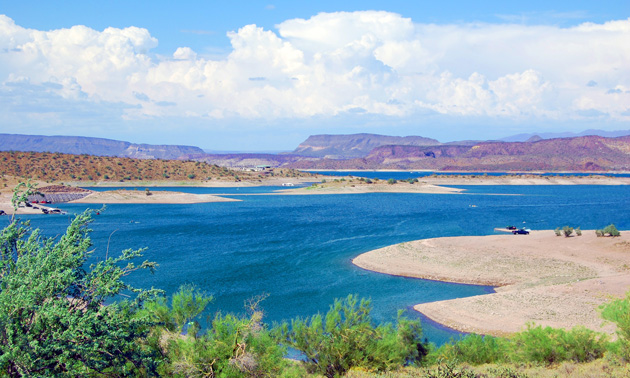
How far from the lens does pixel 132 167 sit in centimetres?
15038

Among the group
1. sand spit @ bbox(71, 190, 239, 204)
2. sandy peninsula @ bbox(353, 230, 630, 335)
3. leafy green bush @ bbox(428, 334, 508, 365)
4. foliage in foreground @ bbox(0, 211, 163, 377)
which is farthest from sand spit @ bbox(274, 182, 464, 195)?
foliage in foreground @ bbox(0, 211, 163, 377)

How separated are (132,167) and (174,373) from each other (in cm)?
14655

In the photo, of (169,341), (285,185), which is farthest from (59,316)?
(285,185)

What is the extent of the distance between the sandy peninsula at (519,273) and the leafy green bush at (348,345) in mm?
9786

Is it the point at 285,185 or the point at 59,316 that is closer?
the point at 59,316

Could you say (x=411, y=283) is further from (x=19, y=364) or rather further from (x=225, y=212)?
(x=225, y=212)

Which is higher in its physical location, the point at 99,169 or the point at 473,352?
the point at 99,169

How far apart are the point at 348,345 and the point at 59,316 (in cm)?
942

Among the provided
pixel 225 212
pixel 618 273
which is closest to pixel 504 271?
pixel 618 273

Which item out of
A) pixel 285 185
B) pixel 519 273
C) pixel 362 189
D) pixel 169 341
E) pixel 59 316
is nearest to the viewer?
pixel 59 316

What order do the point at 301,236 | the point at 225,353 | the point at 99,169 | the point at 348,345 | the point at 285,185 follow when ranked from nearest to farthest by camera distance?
the point at 225,353 → the point at 348,345 → the point at 301,236 → the point at 99,169 → the point at 285,185

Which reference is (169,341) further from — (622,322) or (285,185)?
(285,185)

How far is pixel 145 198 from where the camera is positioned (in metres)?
104

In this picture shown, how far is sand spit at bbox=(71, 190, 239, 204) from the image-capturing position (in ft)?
327
